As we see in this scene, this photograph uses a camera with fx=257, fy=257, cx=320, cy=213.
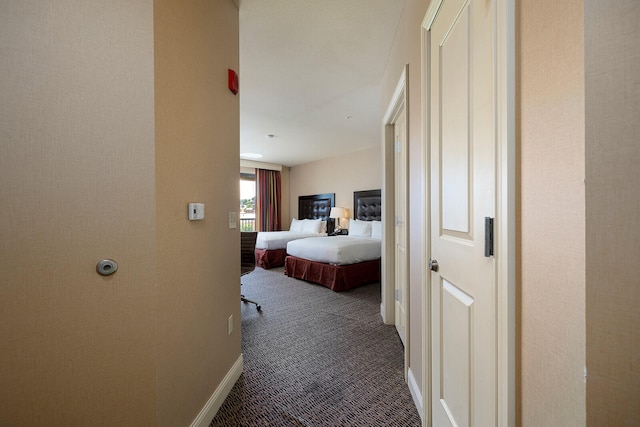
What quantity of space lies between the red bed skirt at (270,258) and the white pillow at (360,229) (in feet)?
5.08

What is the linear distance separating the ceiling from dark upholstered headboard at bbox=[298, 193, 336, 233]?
2335 mm

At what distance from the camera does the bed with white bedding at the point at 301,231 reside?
5348 millimetres

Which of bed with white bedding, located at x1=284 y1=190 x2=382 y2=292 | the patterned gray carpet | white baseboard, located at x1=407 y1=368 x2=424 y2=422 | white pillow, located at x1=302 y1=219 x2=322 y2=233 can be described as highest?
white pillow, located at x1=302 y1=219 x2=322 y2=233

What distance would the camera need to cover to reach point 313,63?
2.43 metres

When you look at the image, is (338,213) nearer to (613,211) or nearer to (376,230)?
(376,230)

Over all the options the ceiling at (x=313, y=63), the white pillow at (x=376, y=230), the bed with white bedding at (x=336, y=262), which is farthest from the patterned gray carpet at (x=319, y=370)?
the ceiling at (x=313, y=63)

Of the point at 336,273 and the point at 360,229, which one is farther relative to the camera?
the point at 360,229

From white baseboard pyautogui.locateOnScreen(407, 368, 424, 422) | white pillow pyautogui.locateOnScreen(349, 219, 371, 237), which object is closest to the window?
white pillow pyautogui.locateOnScreen(349, 219, 371, 237)

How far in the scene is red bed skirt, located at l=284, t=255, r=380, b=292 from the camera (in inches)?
145

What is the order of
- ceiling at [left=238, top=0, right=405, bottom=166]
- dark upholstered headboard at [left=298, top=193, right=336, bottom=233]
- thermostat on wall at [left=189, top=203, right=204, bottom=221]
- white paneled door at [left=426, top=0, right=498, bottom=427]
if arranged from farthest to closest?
dark upholstered headboard at [left=298, top=193, right=336, bottom=233]
ceiling at [left=238, top=0, right=405, bottom=166]
thermostat on wall at [left=189, top=203, right=204, bottom=221]
white paneled door at [left=426, top=0, right=498, bottom=427]

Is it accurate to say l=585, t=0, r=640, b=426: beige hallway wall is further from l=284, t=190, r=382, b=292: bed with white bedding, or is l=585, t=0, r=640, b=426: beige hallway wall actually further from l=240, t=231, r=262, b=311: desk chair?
l=284, t=190, r=382, b=292: bed with white bedding

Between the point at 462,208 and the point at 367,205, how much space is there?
473 cm

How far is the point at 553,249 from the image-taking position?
0.53 m

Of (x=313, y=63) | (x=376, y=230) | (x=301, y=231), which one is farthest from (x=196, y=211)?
(x=301, y=231)
